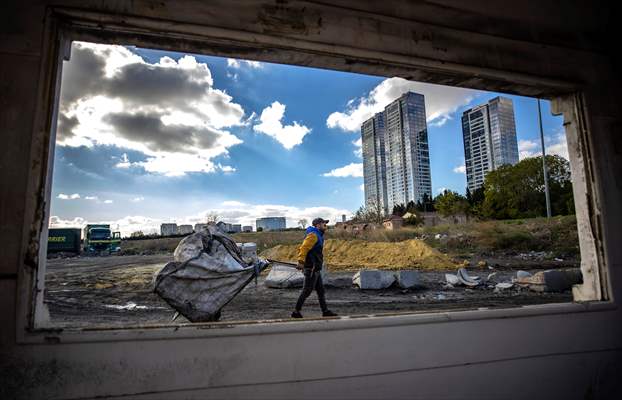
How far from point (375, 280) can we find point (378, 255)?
25.4 ft

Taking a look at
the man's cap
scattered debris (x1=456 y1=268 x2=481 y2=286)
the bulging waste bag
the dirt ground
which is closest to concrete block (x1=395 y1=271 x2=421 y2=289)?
the dirt ground

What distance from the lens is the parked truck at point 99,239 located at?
3344 centimetres

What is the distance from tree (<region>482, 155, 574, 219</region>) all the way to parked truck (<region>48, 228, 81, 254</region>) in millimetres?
45437

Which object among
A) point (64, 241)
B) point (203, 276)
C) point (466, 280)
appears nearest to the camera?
point (203, 276)

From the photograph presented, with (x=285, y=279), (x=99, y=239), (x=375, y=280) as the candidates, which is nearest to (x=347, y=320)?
(x=375, y=280)

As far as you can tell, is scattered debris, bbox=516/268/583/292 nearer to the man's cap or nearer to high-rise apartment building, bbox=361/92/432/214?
the man's cap

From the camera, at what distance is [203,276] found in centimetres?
459

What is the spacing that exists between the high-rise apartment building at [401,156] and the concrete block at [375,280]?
4312cm

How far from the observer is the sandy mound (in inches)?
616

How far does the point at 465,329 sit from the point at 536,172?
39.7m

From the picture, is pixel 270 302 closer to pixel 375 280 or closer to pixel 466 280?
pixel 375 280

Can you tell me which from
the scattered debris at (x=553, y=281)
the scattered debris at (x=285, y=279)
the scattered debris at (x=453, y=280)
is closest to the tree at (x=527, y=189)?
the scattered debris at (x=553, y=281)

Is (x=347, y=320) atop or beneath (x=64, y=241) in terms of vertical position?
beneath

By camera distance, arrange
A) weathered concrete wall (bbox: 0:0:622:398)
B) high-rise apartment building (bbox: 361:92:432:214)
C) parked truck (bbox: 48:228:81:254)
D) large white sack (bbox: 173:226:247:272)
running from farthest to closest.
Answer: high-rise apartment building (bbox: 361:92:432:214), parked truck (bbox: 48:228:81:254), large white sack (bbox: 173:226:247:272), weathered concrete wall (bbox: 0:0:622:398)
